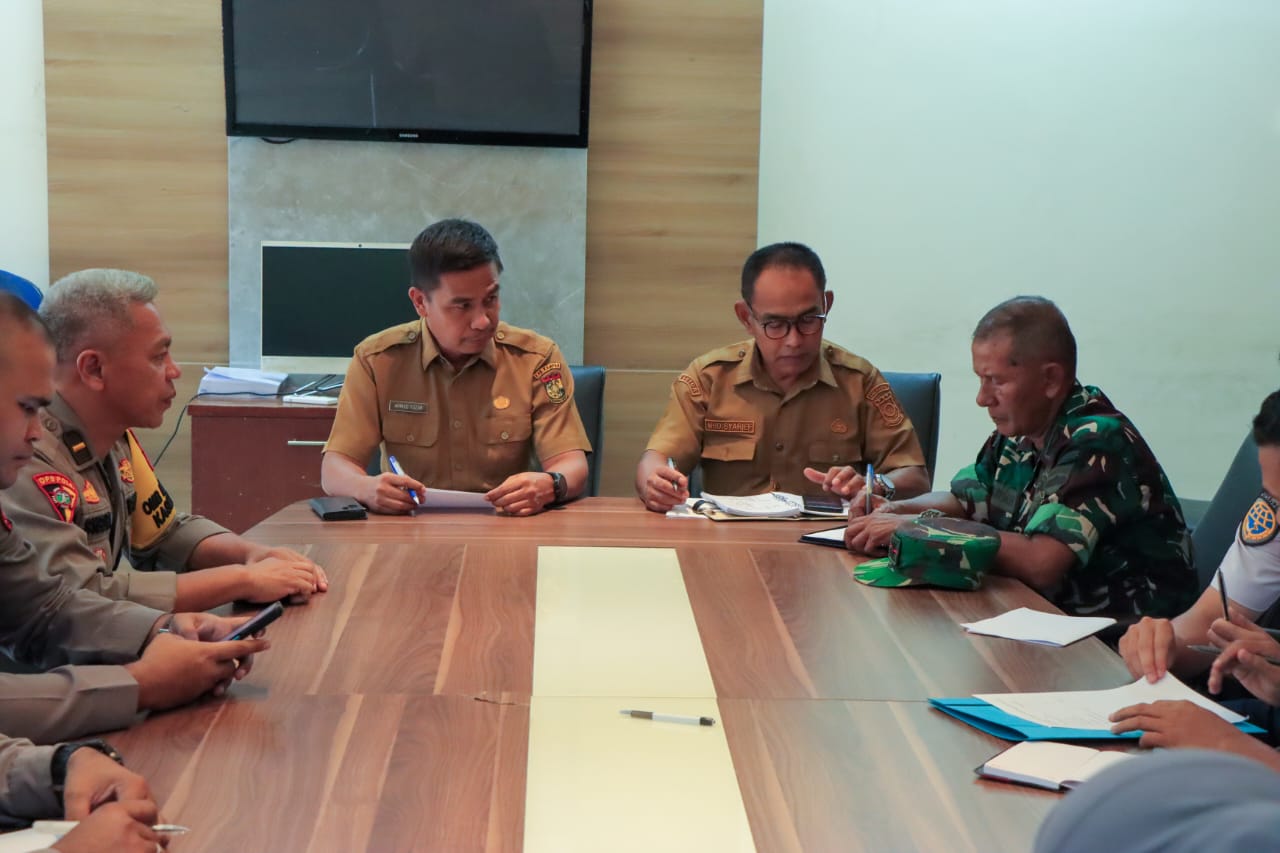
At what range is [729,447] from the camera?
3303 millimetres

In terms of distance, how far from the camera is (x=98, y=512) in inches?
83.9

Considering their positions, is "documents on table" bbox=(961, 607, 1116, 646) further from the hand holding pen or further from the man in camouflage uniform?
the hand holding pen

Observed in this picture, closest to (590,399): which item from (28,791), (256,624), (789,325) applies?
(789,325)

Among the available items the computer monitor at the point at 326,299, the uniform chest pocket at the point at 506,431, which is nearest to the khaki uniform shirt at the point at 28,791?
the uniform chest pocket at the point at 506,431

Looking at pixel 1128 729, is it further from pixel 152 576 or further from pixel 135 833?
pixel 152 576

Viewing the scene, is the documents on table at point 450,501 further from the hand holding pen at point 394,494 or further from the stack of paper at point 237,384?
the stack of paper at point 237,384

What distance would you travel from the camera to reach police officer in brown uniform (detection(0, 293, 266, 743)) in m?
1.46

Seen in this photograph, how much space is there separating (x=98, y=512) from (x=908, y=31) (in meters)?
3.92

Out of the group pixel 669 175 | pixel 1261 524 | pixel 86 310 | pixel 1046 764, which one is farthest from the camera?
pixel 669 175

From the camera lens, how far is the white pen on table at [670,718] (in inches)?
60.4

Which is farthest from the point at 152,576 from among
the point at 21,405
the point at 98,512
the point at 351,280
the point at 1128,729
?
the point at 351,280

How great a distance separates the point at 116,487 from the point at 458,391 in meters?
1.11

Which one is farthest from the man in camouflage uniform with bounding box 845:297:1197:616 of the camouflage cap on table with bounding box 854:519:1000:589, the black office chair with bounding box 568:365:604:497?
the black office chair with bounding box 568:365:604:497

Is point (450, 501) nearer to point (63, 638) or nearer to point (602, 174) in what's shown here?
point (63, 638)
